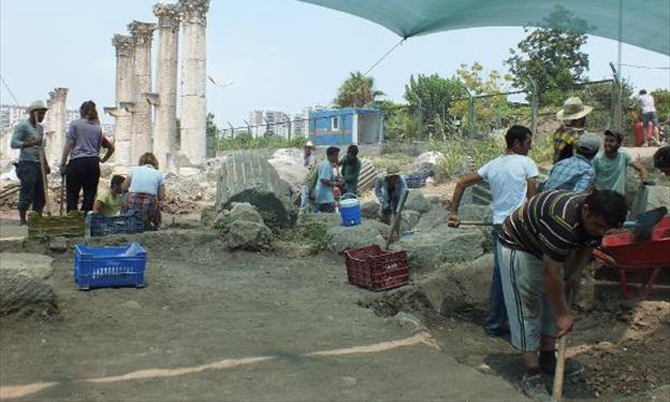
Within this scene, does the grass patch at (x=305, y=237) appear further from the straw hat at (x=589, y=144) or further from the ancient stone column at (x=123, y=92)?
the ancient stone column at (x=123, y=92)

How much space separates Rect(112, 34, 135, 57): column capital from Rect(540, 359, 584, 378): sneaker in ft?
74.5

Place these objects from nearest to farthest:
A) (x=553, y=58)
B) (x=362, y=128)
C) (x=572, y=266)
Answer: (x=572, y=266) → (x=553, y=58) → (x=362, y=128)

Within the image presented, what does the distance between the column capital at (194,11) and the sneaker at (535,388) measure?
680 inches

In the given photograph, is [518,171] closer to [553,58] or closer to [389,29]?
[389,29]

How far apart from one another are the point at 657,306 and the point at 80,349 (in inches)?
174

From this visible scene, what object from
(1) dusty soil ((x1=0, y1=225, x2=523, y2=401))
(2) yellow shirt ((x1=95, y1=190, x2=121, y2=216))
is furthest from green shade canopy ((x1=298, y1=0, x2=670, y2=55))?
(2) yellow shirt ((x1=95, y1=190, x2=121, y2=216))

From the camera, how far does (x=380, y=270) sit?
6.15 meters

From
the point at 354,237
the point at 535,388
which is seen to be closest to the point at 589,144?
the point at 535,388

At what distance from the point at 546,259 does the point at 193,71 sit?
1715cm

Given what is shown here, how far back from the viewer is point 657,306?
18.0ft

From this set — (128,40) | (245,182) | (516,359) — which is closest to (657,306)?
(516,359)

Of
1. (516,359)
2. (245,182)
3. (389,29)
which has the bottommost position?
(516,359)

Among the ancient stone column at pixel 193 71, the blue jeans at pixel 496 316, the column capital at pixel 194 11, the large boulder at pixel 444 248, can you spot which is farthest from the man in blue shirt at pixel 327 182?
the column capital at pixel 194 11

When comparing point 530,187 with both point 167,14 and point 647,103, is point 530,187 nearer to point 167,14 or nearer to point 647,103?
point 647,103
